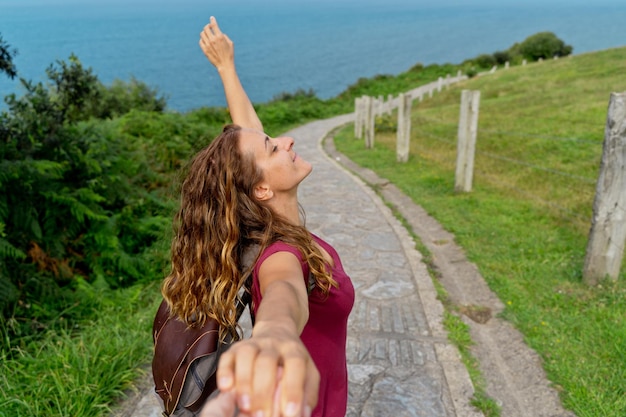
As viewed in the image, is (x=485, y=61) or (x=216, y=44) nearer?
(x=216, y=44)

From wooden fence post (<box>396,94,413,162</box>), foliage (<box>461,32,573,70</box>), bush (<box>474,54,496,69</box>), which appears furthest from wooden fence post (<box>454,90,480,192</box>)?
bush (<box>474,54,496,69</box>)

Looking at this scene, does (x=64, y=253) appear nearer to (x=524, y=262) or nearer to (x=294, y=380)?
(x=524, y=262)

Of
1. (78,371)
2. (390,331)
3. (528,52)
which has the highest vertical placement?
(528,52)

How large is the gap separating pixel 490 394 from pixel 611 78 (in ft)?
67.7

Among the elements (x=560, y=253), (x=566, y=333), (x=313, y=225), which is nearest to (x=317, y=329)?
(x=566, y=333)

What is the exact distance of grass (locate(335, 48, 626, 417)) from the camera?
386 centimetres

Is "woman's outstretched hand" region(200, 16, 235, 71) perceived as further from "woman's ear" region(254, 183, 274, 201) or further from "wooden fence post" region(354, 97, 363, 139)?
"wooden fence post" region(354, 97, 363, 139)

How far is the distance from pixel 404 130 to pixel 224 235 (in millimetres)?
10906

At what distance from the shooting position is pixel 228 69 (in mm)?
2547

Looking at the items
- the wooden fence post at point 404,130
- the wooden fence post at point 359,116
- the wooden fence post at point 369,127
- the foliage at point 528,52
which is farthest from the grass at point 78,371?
the foliage at point 528,52

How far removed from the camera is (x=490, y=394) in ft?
12.0

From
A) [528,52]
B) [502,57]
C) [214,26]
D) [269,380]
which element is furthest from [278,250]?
[528,52]

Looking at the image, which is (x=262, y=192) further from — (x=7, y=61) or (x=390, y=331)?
(x=7, y=61)

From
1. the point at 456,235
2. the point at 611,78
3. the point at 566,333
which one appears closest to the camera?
the point at 566,333
